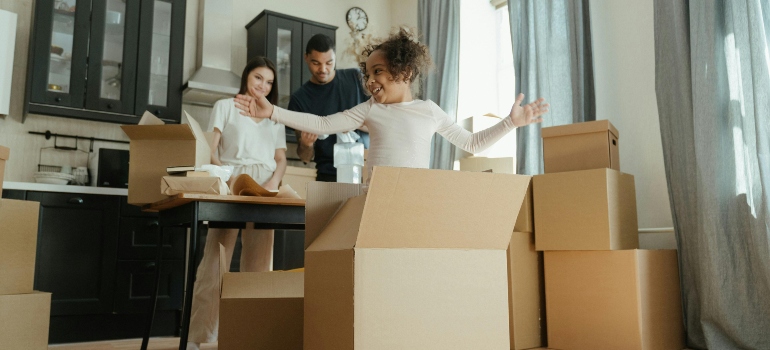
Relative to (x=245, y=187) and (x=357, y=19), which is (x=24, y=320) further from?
(x=357, y=19)

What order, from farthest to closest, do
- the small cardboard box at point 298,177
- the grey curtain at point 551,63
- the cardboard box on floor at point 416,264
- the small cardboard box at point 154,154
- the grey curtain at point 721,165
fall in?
the small cardboard box at point 298,177, the grey curtain at point 551,63, the grey curtain at point 721,165, the small cardboard box at point 154,154, the cardboard box on floor at point 416,264

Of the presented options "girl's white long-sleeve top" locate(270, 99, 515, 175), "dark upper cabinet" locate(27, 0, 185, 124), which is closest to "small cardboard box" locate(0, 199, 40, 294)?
"girl's white long-sleeve top" locate(270, 99, 515, 175)

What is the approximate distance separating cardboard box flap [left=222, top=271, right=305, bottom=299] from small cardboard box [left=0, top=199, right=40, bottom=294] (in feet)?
2.49

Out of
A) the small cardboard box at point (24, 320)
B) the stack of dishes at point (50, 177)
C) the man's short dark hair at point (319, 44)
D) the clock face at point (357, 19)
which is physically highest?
the clock face at point (357, 19)

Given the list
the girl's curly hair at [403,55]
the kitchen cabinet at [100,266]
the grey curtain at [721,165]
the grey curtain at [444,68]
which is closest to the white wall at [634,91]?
A: the grey curtain at [721,165]

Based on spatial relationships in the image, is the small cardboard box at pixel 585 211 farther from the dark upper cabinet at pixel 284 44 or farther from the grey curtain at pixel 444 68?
the dark upper cabinet at pixel 284 44

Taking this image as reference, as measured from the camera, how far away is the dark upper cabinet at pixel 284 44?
4.26m

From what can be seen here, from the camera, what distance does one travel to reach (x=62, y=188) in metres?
3.38

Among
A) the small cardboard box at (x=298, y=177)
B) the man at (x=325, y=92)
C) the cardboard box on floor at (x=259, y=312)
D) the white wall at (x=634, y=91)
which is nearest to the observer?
the cardboard box on floor at (x=259, y=312)

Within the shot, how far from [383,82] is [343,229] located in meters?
0.77

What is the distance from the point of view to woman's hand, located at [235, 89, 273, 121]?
1884 mm

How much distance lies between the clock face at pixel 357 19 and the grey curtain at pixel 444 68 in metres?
0.78

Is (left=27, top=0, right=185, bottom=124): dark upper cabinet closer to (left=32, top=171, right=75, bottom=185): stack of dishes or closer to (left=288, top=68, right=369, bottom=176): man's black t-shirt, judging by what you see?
(left=32, top=171, right=75, bottom=185): stack of dishes

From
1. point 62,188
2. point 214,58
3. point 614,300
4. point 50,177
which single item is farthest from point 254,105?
point 214,58
